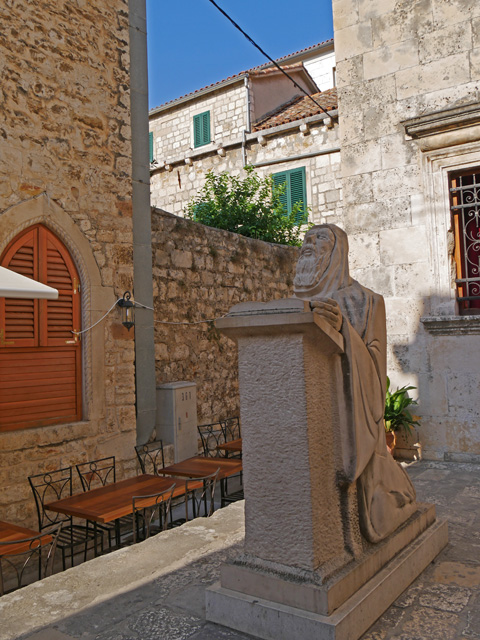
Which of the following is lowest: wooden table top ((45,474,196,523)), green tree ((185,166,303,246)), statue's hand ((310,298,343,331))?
wooden table top ((45,474,196,523))

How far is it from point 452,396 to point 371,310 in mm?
3606

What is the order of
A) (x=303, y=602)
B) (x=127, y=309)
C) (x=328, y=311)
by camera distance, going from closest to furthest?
(x=303, y=602) < (x=328, y=311) < (x=127, y=309)

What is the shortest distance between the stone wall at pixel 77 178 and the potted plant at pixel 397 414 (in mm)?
3097

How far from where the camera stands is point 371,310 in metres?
2.95

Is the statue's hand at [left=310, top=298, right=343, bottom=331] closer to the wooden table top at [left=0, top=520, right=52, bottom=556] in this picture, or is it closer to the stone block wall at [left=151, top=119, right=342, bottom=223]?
the wooden table top at [left=0, top=520, right=52, bottom=556]

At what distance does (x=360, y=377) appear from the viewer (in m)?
2.72

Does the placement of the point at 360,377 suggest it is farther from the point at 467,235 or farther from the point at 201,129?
→ the point at 201,129

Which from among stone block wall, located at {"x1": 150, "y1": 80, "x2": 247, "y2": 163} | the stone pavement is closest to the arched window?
the stone pavement

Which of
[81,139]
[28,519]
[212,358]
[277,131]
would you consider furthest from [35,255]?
[277,131]

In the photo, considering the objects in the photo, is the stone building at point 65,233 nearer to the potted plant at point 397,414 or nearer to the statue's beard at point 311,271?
the potted plant at point 397,414

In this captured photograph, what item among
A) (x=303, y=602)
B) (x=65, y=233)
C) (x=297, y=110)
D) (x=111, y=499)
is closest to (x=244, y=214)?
(x=297, y=110)

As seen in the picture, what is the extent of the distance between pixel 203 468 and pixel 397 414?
7.43 feet

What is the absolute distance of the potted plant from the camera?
6.03m

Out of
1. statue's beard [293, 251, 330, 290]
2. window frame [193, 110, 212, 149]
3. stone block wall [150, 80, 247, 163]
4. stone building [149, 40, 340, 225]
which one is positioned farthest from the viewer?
window frame [193, 110, 212, 149]
